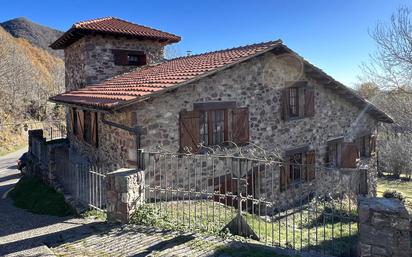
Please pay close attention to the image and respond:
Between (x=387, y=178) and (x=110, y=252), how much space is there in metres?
26.0

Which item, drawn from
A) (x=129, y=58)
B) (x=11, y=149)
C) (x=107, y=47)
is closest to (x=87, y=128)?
(x=107, y=47)

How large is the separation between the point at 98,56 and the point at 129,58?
5.05ft

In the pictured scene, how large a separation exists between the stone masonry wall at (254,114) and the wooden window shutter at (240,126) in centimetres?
24

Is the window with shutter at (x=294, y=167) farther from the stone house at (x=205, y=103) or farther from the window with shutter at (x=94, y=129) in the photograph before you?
the window with shutter at (x=94, y=129)

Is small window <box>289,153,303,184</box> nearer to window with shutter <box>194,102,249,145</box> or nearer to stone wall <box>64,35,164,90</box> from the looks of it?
window with shutter <box>194,102,249,145</box>

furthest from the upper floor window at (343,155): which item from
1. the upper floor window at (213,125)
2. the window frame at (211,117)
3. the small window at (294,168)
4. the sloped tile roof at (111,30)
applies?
the sloped tile roof at (111,30)

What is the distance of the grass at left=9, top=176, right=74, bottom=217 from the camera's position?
9.51 metres

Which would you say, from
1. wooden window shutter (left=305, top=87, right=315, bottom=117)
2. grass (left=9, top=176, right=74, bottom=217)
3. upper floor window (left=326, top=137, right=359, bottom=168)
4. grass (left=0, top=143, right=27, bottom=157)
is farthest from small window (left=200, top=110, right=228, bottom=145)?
grass (left=0, top=143, right=27, bottom=157)

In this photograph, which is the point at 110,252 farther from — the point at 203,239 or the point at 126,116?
the point at 126,116

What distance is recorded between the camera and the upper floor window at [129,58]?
15831 millimetres

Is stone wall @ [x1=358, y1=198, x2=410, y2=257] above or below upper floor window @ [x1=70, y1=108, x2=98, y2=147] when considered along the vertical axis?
below

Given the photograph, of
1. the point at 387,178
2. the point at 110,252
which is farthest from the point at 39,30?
the point at 110,252

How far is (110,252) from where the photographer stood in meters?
6.24

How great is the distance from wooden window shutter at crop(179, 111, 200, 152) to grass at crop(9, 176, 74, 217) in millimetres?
3480
